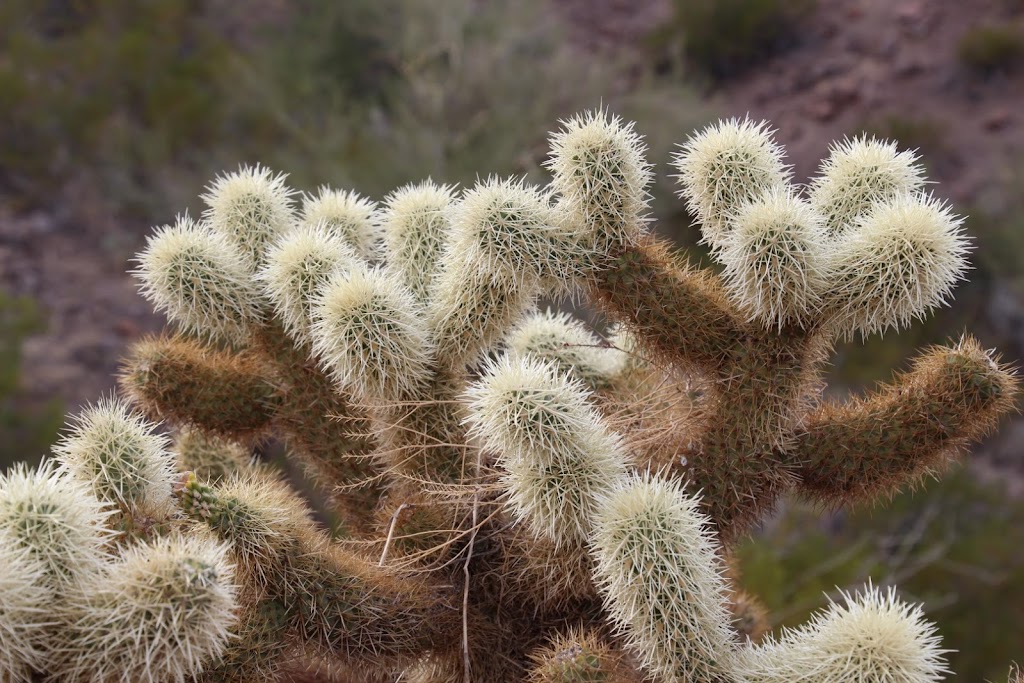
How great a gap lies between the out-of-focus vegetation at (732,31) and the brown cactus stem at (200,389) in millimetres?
9923

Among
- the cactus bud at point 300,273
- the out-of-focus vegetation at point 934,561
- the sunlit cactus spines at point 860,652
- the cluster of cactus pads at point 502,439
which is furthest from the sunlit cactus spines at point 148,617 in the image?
the out-of-focus vegetation at point 934,561

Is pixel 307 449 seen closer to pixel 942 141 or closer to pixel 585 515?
pixel 585 515

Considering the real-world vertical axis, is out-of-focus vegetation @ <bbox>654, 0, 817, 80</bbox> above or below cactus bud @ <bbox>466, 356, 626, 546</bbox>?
above

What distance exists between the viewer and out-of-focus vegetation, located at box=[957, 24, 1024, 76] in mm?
10500

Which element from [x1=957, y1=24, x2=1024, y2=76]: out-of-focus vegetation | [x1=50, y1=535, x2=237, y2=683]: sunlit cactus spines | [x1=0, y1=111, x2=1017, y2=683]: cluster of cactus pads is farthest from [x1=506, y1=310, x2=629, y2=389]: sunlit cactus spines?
[x1=957, y1=24, x2=1024, y2=76]: out-of-focus vegetation

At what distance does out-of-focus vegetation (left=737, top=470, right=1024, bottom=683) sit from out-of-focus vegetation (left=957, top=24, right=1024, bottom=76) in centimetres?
513

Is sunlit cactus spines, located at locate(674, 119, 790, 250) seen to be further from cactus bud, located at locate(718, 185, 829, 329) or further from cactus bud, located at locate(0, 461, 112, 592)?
cactus bud, located at locate(0, 461, 112, 592)

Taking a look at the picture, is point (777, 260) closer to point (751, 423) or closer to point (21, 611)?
point (751, 423)

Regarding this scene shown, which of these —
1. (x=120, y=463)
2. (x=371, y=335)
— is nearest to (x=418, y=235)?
(x=371, y=335)

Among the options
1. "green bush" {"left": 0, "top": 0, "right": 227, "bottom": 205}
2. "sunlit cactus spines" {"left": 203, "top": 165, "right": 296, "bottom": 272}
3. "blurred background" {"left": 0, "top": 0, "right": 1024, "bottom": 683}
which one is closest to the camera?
"sunlit cactus spines" {"left": 203, "top": 165, "right": 296, "bottom": 272}

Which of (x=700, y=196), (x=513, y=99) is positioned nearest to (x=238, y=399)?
(x=700, y=196)

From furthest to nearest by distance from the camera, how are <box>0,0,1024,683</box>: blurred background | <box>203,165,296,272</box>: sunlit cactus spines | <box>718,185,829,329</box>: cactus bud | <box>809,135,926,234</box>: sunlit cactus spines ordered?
<box>0,0,1024,683</box>: blurred background, <box>203,165,296,272</box>: sunlit cactus spines, <box>809,135,926,234</box>: sunlit cactus spines, <box>718,185,829,329</box>: cactus bud

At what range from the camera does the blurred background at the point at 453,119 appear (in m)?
7.77

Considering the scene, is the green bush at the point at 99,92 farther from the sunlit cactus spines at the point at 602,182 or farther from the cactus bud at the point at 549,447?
the cactus bud at the point at 549,447
